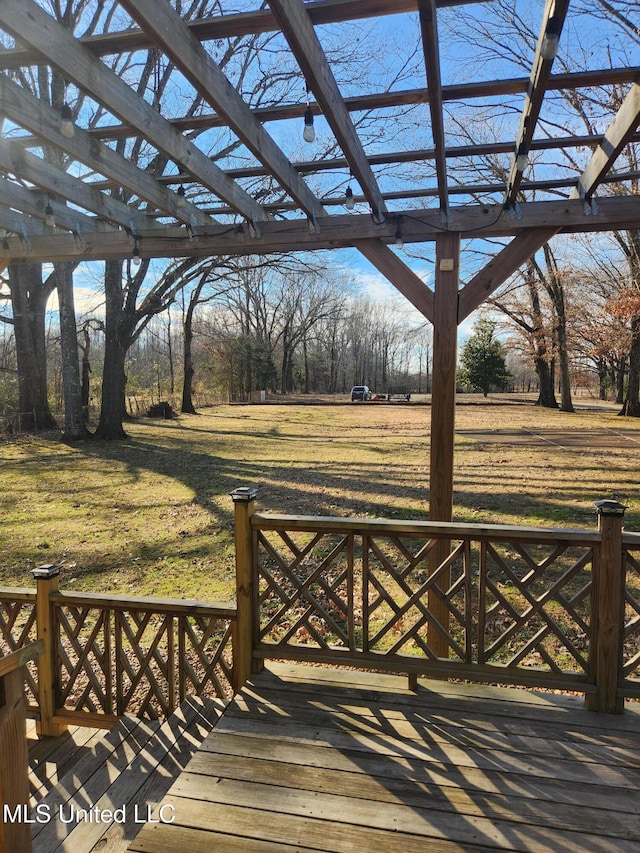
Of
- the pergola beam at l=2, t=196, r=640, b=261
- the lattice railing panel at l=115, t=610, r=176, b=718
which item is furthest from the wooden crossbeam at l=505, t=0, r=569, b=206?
the lattice railing panel at l=115, t=610, r=176, b=718

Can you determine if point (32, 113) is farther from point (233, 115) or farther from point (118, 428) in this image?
point (118, 428)

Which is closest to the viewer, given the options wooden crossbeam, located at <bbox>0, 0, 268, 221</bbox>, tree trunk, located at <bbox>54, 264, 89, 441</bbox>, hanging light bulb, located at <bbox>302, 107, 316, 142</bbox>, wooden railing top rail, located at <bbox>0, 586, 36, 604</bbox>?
wooden crossbeam, located at <bbox>0, 0, 268, 221</bbox>

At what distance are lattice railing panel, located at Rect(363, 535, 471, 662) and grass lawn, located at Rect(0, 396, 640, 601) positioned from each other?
53.8 inches

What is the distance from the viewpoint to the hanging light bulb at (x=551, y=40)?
2.01 meters

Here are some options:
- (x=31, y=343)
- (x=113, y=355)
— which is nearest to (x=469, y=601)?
(x=113, y=355)

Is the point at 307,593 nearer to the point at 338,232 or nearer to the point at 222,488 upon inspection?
the point at 338,232

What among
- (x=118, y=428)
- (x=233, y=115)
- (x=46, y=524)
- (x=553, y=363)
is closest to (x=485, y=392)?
(x=553, y=363)

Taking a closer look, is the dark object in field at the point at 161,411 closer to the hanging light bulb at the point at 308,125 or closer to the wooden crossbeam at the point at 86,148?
the wooden crossbeam at the point at 86,148

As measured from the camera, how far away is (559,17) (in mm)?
1988

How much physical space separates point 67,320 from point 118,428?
9.53 feet

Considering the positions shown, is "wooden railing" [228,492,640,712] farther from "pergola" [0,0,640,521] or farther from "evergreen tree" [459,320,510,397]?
"evergreen tree" [459,320,510,397]

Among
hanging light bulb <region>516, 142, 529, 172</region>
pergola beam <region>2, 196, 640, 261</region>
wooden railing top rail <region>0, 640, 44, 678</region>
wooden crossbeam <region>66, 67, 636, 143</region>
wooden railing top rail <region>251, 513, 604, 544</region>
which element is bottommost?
wooden railing top rail <region>0, 640, 44, 678</region>

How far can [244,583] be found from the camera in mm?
2752

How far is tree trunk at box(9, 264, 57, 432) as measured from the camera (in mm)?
13836
